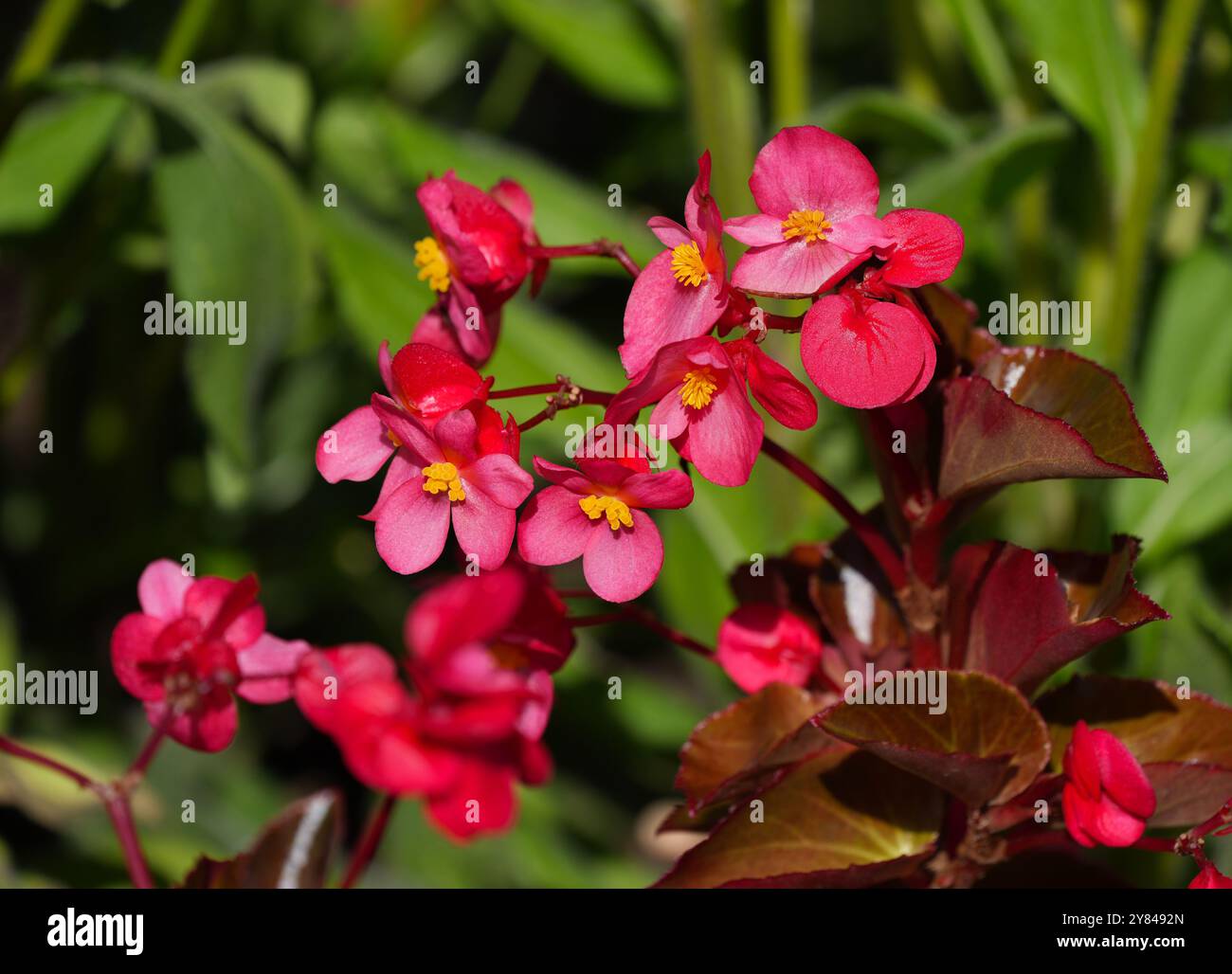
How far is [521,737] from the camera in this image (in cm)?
43

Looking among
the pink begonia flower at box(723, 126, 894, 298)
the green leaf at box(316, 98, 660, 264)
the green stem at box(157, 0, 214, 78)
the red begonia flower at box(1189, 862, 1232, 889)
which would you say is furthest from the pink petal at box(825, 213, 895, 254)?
the green stem at box(157, 0, 214, 78)

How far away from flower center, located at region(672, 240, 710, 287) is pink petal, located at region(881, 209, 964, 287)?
0.06 metres

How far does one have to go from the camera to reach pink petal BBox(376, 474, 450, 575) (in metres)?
0.47

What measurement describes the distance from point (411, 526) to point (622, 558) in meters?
0.08

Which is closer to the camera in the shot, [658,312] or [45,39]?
[658,312]

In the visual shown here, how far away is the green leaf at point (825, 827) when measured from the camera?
1.63 ft

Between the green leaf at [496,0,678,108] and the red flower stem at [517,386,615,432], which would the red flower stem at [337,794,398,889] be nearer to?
the red flower stem at [517,386,615,432]

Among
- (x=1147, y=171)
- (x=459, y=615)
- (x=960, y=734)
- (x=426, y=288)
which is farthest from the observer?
(x=426, y=288)

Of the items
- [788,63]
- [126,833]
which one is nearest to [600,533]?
[126,833]

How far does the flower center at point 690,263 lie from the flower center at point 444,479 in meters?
0.10

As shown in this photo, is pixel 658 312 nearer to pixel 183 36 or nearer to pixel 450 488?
pixel 450 488

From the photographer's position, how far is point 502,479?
0.44 meters

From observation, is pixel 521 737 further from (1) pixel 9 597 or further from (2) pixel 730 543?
(1) pixel 9 597
